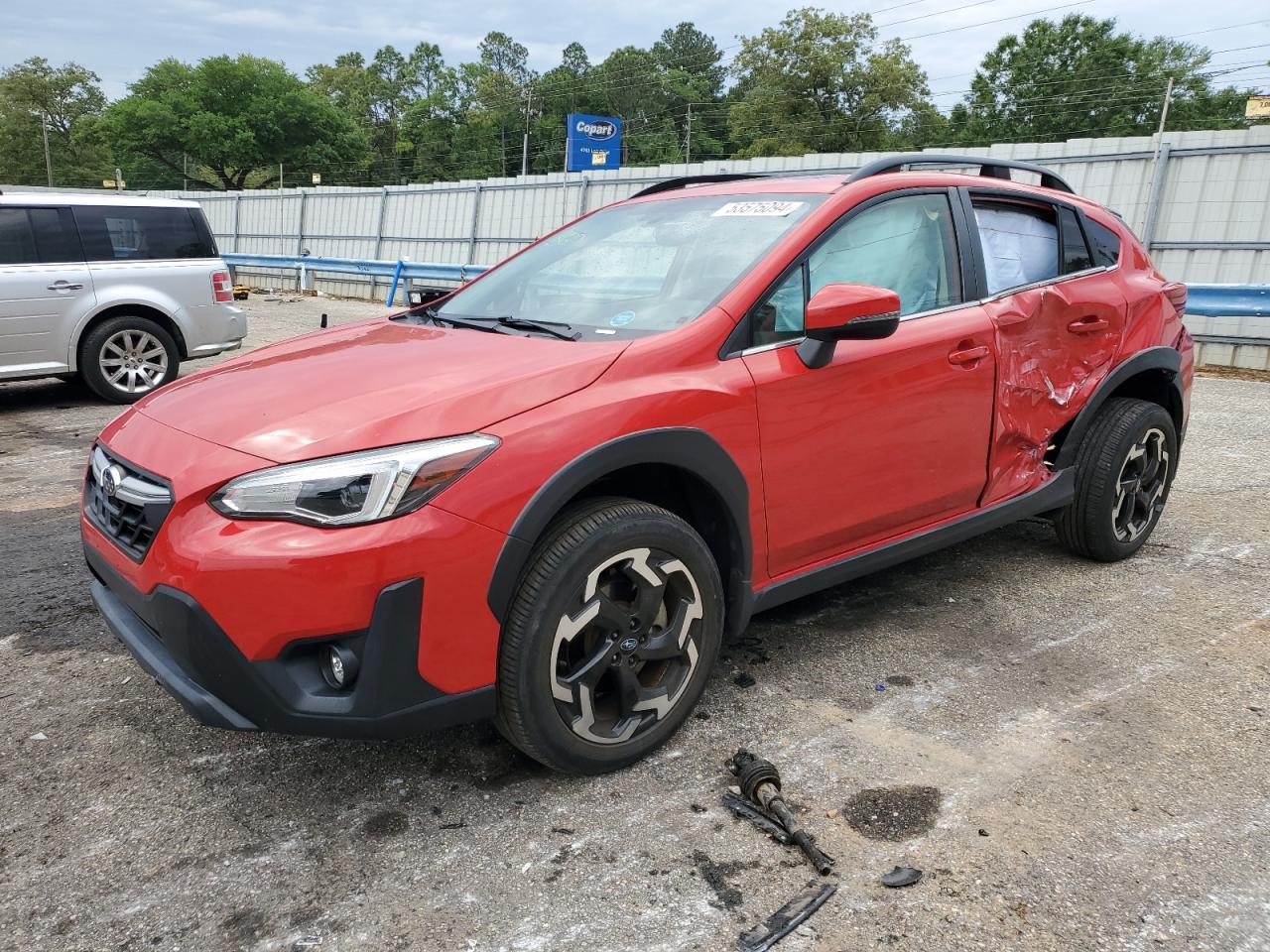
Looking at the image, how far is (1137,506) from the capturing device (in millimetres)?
4195

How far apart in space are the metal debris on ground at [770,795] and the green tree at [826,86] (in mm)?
56242

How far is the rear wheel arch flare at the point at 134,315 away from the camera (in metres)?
7.70

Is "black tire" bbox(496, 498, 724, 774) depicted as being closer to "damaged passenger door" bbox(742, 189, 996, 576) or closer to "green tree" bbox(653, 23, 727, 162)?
"damaged passenger door" bbox(742, 189, 996, 576)

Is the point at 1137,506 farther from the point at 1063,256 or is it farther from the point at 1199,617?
the point at 1063,256

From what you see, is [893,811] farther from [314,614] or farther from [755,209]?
[755,209]

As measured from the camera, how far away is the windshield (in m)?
2.82

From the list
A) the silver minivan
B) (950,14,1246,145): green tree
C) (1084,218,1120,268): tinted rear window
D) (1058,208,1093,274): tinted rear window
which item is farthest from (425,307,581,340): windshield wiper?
(950,14,1246,145): green tree

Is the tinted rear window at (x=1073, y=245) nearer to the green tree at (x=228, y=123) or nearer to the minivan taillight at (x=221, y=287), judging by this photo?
the minivan taillight at (x=221, y=287)

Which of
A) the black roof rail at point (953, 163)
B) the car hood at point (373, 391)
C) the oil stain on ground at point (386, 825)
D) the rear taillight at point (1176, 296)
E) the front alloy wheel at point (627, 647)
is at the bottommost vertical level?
the oil stain on ground at point (386, 825)

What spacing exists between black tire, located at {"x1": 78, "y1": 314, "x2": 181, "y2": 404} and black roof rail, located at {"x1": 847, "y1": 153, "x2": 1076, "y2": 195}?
6.66 meters

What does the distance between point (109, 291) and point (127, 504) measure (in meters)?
6.45

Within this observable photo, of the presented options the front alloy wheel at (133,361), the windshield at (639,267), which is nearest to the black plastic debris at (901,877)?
the windshield at (639,267)

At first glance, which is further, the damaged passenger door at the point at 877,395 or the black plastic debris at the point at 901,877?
the damaged passenger door at the point at 877,395

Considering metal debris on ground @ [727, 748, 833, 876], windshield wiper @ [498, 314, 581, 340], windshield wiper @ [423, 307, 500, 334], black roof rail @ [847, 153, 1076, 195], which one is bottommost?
metal debris on ground @ [727, 748, 833, 876]
